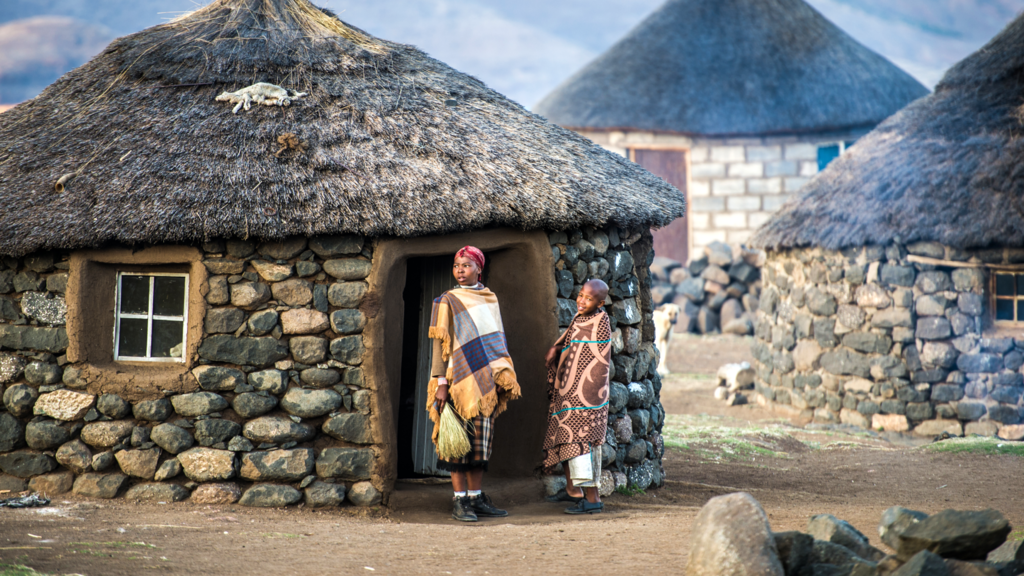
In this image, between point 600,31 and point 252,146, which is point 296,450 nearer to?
point 252,146

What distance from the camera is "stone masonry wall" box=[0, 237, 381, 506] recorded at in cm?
500

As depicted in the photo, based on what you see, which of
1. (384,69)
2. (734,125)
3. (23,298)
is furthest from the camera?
(734,125)

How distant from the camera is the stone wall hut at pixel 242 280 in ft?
16.4

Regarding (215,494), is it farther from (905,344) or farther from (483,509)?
(905,344)

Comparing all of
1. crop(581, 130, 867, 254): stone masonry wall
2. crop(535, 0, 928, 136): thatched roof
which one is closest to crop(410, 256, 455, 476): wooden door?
crop(535, 0, 928, 136): thatched roof

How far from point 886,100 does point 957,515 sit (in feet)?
52.6

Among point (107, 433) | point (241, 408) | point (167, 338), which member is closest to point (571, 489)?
point (241, 408)

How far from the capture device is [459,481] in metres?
4.94

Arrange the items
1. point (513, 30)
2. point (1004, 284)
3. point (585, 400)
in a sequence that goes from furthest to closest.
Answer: point (513, 30) < point (1004, 284) < point (585, 400)

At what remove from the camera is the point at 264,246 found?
5.04 meters

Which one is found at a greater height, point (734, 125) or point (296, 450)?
point (734, 125)

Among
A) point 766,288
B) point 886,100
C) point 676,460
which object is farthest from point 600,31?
point 676,460

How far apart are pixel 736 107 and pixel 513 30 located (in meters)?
55.6

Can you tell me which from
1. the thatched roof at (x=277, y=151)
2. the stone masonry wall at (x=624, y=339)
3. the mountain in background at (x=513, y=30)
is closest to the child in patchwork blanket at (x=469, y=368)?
the thatched roof at (x=277, y=151)
